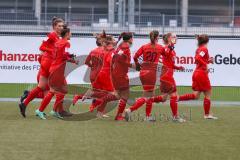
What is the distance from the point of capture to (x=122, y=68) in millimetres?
13711

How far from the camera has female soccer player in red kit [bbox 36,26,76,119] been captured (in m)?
13.4

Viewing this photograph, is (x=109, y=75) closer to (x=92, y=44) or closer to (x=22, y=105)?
(x=22, y=105)

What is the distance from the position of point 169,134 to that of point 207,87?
3755mm

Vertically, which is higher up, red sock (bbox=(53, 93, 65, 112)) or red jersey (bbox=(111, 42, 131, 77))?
red jersey (bbox=(111, 42, 131, 77))

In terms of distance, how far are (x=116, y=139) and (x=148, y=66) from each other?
160 inches

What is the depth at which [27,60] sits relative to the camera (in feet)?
71.9

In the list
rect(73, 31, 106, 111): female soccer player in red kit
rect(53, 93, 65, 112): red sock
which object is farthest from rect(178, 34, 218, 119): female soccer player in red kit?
rect(53, 93, 65, 112): red sock

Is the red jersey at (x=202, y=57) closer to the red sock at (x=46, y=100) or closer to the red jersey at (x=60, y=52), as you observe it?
the red jersey at (x=60, y=52)

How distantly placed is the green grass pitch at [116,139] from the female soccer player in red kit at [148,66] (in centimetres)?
75

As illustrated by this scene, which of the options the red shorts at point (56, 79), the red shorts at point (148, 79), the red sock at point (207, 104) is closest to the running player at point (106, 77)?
the red shorts at point (148, 79)

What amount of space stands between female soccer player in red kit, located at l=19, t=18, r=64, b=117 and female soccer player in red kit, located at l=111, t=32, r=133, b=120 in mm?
1246

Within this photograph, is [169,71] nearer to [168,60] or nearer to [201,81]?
[168,60]

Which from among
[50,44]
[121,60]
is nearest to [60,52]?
[50,44]

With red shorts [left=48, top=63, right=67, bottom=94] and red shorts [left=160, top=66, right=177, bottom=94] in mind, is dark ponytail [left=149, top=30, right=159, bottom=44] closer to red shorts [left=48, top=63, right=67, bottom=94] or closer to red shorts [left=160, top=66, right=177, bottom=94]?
red shorts [left=160, top=66, right=177, bottom=94]
